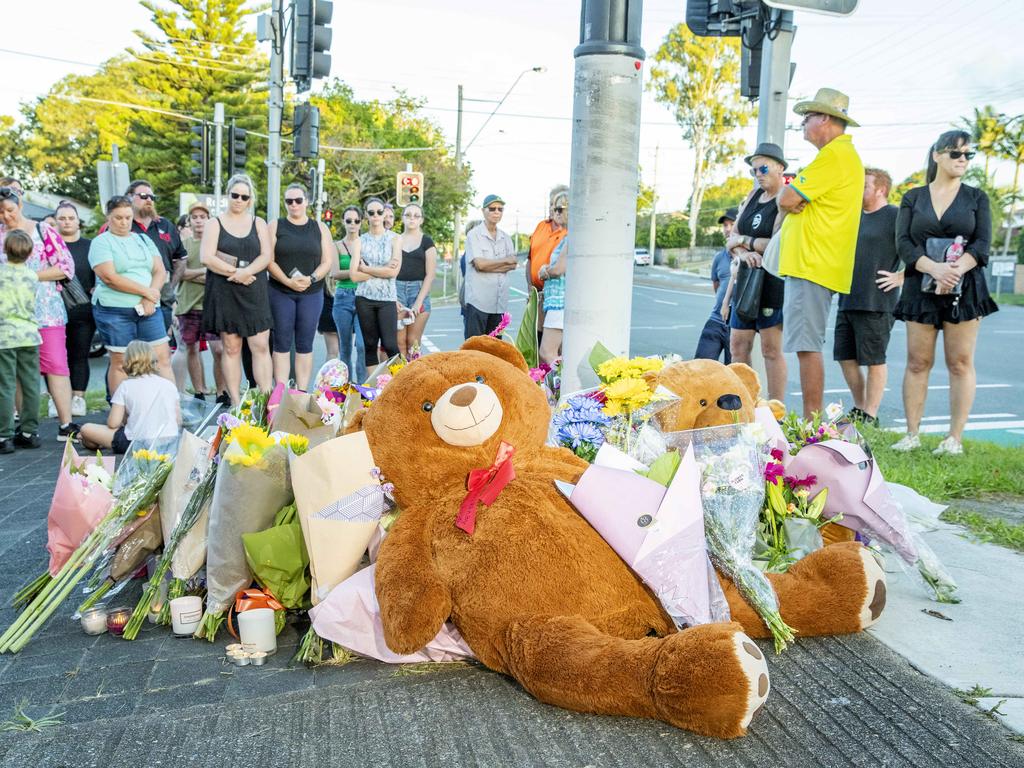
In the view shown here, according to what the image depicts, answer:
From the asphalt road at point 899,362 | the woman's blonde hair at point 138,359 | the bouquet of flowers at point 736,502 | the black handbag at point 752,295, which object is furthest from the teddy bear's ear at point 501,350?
the asphalt road at point 899,362

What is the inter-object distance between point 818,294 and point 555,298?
2262 mm

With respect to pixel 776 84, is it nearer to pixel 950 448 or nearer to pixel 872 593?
pixel 950 448

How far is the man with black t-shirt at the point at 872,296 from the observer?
6539 mm

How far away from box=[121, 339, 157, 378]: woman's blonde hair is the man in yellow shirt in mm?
4187

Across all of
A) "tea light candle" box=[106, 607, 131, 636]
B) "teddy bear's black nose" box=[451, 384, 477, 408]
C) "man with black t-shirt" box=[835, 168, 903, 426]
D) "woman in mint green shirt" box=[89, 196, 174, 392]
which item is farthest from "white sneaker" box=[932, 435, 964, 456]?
"woman in mint green shirt" box=[89, 196, 174, 392]

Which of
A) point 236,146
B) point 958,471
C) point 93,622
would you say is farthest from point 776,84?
point 236,146

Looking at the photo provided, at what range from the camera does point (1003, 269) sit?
37094 millimetres

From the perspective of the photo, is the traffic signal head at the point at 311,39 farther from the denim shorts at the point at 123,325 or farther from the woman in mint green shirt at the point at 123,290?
the denim shorts at the point at 123,325

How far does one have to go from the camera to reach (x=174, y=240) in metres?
8.93

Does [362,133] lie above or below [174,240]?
above

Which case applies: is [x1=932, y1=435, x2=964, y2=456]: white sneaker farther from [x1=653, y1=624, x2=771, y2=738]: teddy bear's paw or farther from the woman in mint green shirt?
the woman in mint green shirt

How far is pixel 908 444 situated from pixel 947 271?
3.85ft

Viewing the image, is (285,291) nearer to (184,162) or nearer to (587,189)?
(587,189)

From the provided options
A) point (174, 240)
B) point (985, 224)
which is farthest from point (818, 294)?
point (174, 240)
